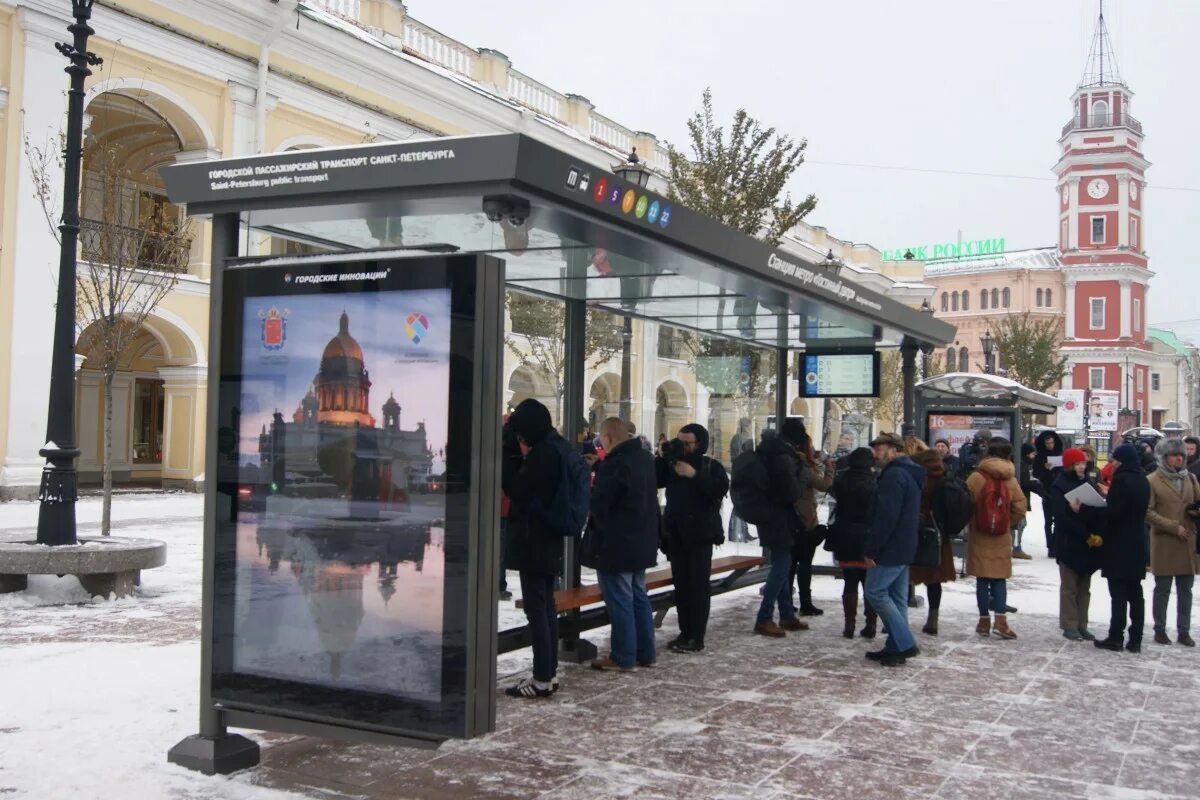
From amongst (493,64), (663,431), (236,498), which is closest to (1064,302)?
(493,64)

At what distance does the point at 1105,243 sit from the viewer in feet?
309

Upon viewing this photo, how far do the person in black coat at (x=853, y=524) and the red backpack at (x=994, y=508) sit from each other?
1046mm

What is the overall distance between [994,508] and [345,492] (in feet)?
21.6

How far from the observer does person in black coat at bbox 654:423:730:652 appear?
886 cm

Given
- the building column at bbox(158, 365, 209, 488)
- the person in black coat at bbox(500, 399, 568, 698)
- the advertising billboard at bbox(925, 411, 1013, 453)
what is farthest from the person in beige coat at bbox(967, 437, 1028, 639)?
the building column at bbox(158, 365, 209, 488)

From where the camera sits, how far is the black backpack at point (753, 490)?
9.53 metres

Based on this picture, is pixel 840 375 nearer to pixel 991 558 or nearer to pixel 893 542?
pixel 991 558

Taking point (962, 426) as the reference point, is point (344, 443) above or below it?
below

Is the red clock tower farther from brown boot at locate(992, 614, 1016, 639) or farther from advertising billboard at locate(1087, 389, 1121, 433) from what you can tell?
brown boot at locate(992, 614, 1016, 639)

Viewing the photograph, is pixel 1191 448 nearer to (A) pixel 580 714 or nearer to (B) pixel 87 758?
(A) pixel 580 714

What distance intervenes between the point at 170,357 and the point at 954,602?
18.7 meters

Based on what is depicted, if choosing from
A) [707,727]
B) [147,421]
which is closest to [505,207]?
[707,727]

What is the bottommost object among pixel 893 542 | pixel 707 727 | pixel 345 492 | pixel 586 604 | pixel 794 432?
pixel 707 727

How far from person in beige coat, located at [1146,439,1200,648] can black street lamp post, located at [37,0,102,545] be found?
32.0 ft
